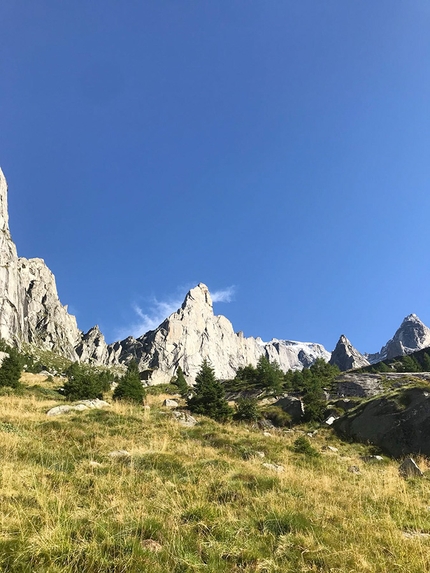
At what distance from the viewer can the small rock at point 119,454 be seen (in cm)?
1045

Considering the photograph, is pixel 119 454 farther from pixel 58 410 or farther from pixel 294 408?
pixel 294 408

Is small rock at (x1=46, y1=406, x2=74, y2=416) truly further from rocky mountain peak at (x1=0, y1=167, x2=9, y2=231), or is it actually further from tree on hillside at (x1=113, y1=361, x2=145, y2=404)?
rocky mountain peak at (x1=0, y1=167, x2=9, y2=231)

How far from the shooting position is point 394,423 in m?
20.6

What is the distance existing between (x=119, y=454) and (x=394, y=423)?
18.1m

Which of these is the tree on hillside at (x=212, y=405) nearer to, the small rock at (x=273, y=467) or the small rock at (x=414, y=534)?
the small rock at (x=273, y=467)

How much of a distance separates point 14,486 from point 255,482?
5.82 metres

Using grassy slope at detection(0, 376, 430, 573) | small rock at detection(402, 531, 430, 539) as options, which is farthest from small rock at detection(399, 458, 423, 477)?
small rock at detection(402, 531, 430, 539)

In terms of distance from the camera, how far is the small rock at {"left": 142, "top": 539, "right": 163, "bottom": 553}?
4752mm

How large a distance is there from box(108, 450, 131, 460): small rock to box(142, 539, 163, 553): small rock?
5916 millimetres

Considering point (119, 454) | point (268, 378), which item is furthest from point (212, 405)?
point (268, 378)

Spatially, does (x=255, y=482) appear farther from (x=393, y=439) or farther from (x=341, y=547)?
(x=393, y=439)

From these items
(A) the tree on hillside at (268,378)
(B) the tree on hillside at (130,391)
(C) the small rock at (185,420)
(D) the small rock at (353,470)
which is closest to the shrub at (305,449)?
(D) the small rock at (353,470)

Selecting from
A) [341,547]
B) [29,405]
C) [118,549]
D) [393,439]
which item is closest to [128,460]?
[118,549]

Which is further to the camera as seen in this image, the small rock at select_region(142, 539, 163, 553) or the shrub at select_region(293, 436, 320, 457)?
the shrub at select_region(293, 436, 320, 457)
